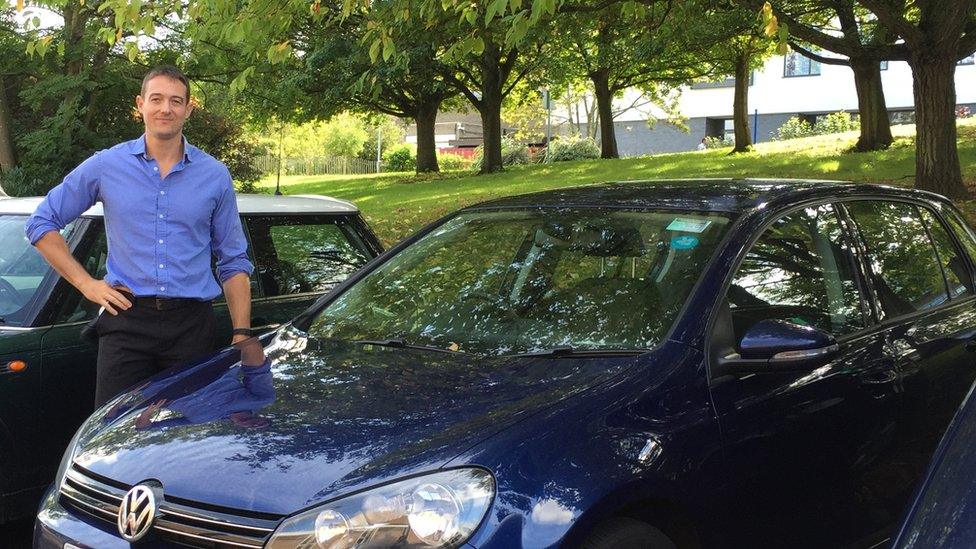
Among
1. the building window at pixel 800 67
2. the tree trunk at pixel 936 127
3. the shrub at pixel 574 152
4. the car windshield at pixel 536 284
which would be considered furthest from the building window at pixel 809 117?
the car windshield at pixel 536 284

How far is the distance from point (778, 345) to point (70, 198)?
2.74 m

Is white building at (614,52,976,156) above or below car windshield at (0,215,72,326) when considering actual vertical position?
above

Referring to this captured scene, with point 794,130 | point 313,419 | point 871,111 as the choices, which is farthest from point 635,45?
point 794,130

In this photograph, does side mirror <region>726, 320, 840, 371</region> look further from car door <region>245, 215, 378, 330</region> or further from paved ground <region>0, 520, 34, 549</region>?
paved ground <region>0, 520, 34, 549</region>

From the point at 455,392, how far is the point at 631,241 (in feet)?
3.50

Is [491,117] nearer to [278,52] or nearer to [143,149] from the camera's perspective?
[278,52]

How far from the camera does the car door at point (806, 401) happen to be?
2975 mm

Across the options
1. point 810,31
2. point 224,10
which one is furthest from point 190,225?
point 810,31

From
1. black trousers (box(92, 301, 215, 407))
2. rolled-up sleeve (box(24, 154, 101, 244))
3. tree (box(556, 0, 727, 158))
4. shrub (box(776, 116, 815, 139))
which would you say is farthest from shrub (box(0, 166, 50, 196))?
shrub (box(776, 116, 815, 139))

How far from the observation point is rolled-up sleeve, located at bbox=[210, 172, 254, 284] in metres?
4.00

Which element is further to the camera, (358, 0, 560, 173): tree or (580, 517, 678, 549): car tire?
(358, 0, 560, 173): tree

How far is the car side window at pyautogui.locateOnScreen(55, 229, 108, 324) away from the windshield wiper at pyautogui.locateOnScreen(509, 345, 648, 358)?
228 centimetres

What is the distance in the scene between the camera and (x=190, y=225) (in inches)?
152

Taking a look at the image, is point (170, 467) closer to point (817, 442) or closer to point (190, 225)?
point (190, 225)
